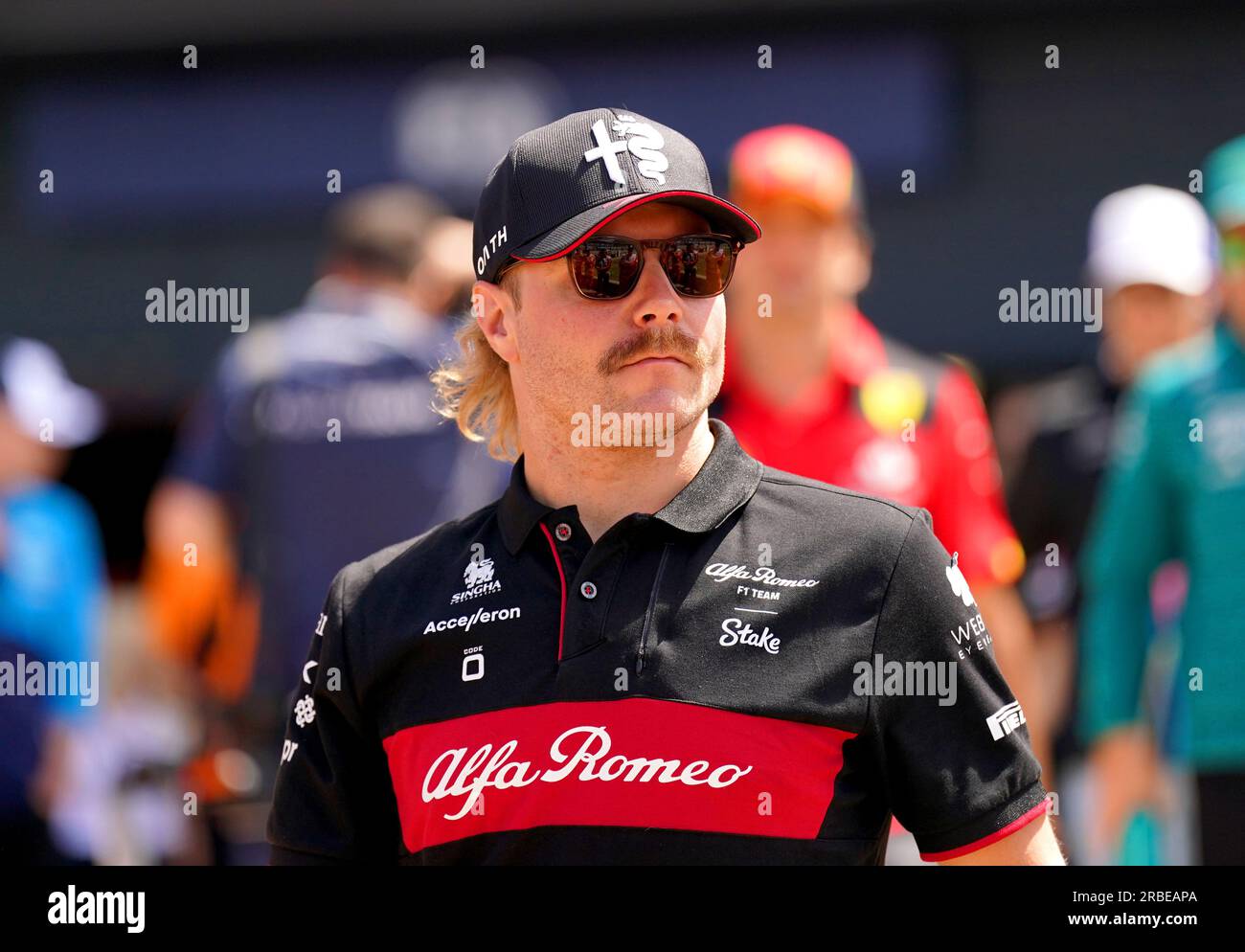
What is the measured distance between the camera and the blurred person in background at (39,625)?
3.87m

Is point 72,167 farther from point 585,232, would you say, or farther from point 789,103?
point 585,232

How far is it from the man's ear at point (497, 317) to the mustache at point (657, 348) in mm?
177

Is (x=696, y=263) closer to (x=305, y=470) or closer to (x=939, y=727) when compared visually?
(x=939, y=727)

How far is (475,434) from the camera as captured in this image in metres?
2.35

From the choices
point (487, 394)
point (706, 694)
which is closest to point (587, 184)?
point (487, 394)

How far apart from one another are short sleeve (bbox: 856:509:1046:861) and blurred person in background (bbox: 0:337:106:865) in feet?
8.73

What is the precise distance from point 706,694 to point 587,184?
0.63 m

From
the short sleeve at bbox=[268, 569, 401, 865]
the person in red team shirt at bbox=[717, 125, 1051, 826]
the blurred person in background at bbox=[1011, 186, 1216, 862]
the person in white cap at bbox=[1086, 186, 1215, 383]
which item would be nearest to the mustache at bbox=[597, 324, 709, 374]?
the short sleeve at bbox=[268, 569, 401, 865]

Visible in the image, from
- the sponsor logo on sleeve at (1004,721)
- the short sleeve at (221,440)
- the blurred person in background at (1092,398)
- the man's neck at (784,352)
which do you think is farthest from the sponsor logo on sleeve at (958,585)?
the short sleeve at (221,440)

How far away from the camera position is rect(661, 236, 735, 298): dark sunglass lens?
191 centimetres

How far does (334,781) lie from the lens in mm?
1946

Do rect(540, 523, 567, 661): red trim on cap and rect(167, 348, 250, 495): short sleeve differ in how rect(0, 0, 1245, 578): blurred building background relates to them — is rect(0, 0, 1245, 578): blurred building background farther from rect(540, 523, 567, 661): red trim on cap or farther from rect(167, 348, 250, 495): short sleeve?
rect(540, 523, 567, 661): red trim on cap

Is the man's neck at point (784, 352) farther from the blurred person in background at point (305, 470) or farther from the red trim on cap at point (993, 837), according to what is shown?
the red trim on cap at point (993, 837)
